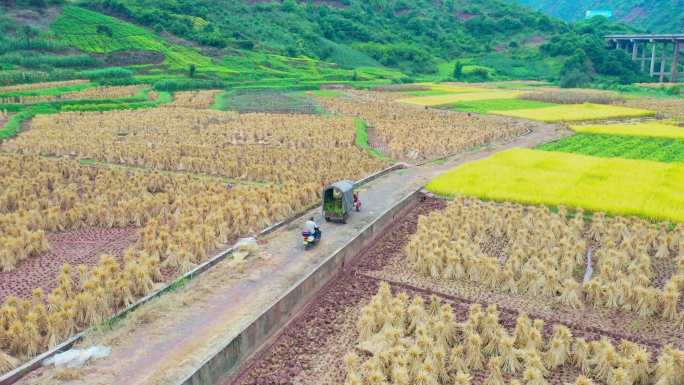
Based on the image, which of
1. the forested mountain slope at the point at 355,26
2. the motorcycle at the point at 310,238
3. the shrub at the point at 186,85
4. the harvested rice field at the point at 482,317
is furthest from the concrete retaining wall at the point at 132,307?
the forested mountain slope at the point at 355,26

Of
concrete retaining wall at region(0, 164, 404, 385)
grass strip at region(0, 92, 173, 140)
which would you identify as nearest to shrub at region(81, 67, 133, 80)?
grass strip at region(0, 92, 173, 140)

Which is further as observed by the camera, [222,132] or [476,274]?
[222,132]

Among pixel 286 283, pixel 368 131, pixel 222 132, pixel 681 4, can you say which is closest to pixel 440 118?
pixel 368 131

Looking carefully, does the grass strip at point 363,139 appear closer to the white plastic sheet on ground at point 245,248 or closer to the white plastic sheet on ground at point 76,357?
the white plastic sheet on ground at point 245,248

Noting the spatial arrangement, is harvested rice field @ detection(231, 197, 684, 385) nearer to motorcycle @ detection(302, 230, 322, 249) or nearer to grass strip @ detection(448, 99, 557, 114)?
motorcycle @ detection(302, 230, 322, 249)

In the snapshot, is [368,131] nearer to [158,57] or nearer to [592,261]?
[592,261]

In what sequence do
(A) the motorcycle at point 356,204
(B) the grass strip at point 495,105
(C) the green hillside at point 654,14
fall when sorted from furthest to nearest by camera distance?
(C) the green hillside at point 654,14, (B) the grass strip at point 495,105, (A) the motorcycle at point 356,204
